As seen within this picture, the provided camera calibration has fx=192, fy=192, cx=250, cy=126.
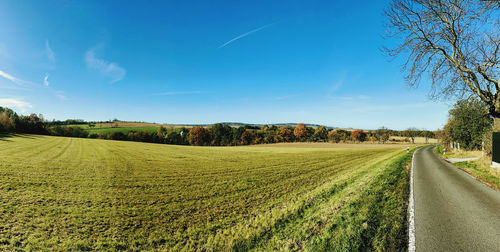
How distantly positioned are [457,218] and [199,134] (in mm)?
97123

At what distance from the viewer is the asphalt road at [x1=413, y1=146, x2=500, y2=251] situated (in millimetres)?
4211

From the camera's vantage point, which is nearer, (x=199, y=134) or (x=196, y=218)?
(x=196, y=218)

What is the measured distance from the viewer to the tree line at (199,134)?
3020 inches

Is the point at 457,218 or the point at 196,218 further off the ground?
the point at 457,218

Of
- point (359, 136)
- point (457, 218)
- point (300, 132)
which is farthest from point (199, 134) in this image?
point (359, 136)

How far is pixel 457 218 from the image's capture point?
554cm

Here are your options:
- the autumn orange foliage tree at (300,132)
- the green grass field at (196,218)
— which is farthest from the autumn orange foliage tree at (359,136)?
the green grass field at (196,218)

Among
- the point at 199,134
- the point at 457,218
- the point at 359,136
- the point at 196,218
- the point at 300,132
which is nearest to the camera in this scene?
the point at 457,218

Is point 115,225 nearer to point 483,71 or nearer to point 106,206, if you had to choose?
point 106,206

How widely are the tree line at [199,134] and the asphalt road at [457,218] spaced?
299 feet

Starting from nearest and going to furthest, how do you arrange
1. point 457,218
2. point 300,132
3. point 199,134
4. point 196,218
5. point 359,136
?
point 457,218
point 196,218
point 199,134
point 300,132
point 359,136

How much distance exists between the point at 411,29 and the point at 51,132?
123 meters

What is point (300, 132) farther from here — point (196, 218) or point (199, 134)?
point (196, 218)

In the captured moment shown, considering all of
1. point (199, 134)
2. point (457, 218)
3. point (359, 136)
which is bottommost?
point (457, 218)
